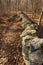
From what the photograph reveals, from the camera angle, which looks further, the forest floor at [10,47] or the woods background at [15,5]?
the woods background at [15,5]

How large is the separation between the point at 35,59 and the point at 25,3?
16.8 meters

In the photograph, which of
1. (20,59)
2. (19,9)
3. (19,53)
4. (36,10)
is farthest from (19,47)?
(19,9)

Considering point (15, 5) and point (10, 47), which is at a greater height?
point (10, 47)

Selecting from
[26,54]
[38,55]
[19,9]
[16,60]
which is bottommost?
[19,9]

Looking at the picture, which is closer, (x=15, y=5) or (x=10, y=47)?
(x=10, y=47)

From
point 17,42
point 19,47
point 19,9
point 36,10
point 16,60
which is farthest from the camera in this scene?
point 19,9

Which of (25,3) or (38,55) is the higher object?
(38,55)

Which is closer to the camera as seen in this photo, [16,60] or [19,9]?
[16,60]

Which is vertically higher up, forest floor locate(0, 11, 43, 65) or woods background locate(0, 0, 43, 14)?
forest floor locate(0, 11, 43, 65)

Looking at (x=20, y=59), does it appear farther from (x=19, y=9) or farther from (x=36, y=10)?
(x=19, y=9)

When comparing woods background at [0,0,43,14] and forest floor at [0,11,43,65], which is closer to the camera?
forest floor at [0,11,43,65]

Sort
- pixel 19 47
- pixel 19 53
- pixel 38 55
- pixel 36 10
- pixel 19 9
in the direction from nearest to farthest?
pixel 38 55 < pixel 19 53 < pixel 19 47 < pixel 36 10 < pixel 19 9

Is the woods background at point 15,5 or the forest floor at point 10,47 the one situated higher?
the forest floor at point 10,47

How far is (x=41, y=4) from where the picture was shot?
57.3 ft
